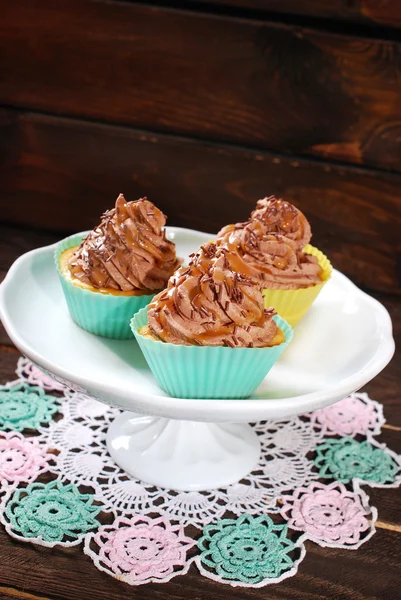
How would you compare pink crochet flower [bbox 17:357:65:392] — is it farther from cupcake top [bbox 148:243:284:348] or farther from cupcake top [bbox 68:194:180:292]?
cupcake top [bbox 148:243:284:348]

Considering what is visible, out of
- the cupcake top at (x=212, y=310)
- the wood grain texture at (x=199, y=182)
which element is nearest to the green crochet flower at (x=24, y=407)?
the cupcake top at (x=212, y=310)

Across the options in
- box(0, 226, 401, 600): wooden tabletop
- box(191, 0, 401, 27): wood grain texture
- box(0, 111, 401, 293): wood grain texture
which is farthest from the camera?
box(0, 111, 401, 293): wood grain texture

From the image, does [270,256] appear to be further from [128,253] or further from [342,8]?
[342,8]

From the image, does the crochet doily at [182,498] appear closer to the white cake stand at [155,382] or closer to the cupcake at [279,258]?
the white cake stand at [155,382]

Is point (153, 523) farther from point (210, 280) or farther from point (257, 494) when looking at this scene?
point (210, 280)

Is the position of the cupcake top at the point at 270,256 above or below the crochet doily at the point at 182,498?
above

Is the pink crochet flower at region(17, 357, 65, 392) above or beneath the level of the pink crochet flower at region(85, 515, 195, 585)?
beneath

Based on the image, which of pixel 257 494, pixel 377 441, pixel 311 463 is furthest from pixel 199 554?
pixel 377 441

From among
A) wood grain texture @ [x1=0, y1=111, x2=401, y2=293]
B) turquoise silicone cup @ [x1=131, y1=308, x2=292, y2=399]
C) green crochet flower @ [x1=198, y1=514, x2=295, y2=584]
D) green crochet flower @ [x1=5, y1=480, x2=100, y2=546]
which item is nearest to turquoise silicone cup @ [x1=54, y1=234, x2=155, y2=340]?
turquoise silicone cup @ [x1=131, y1=308, x2=292, y2=399]
